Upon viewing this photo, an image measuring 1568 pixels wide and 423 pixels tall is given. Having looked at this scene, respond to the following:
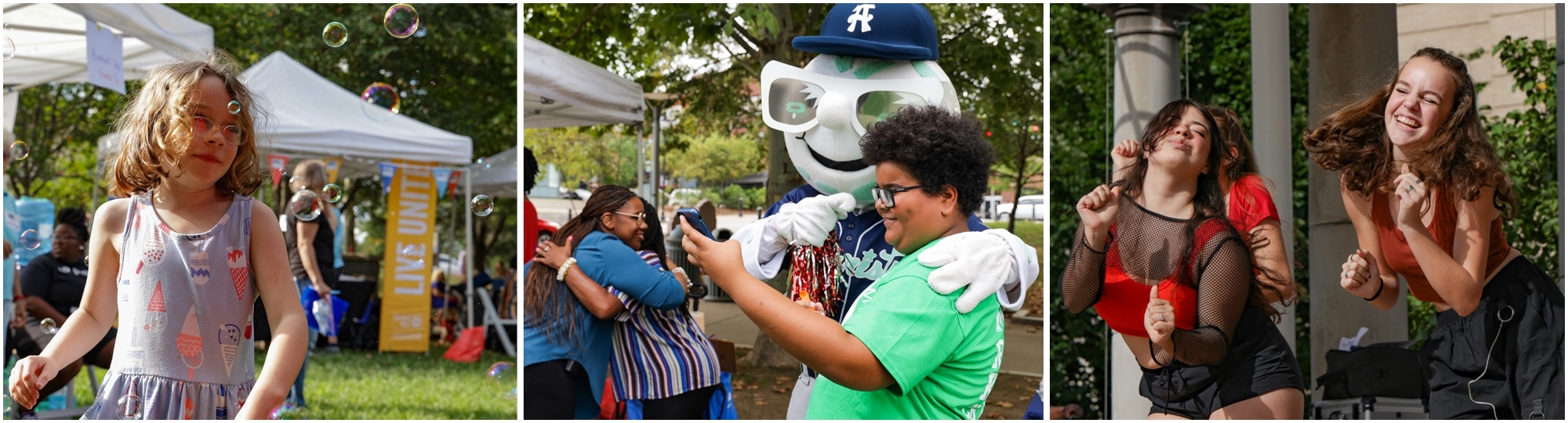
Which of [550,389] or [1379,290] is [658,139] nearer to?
[550,389]

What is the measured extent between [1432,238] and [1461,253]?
0.27ft

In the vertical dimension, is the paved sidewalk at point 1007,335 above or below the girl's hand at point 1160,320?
below

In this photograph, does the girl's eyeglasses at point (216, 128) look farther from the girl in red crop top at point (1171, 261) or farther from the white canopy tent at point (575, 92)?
the white canopy tent at point (575, 92)

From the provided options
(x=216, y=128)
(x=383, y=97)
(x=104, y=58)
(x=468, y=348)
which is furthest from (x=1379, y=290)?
(x=468, y=348)

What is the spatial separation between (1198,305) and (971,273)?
1.03 metres

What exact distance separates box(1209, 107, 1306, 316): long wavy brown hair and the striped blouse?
1.62m

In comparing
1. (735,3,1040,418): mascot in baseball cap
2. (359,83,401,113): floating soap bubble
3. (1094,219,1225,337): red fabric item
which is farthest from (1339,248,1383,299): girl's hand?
(359,83,401,113): floating soap bubble

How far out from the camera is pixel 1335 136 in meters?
2.74

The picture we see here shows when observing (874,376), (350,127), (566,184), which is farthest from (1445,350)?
(350,127)

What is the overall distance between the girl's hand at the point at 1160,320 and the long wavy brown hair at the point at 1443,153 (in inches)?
23.2

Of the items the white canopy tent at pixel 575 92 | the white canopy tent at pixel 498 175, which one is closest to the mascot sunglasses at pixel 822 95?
the white canopy tent at pixel 575 92

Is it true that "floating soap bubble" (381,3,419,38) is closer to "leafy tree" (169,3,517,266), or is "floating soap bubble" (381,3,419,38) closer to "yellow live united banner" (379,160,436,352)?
"yellow live united banner" (379,160,436,352)

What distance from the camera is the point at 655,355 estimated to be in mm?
3408

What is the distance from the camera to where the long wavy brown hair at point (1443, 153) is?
2.49 meters
